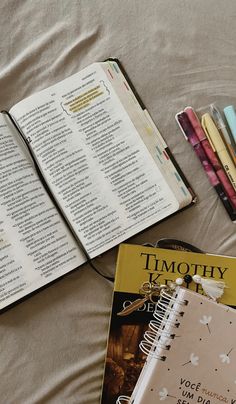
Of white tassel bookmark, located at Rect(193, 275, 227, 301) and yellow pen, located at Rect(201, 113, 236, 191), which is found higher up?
yellow pen, located at Rect(201, 113, 236, 191)

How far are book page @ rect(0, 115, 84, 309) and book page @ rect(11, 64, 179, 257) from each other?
2 centimetres

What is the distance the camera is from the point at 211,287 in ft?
2.57

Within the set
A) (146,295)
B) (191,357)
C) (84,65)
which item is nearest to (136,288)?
(146,295)

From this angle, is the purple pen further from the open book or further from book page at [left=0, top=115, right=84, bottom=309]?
book page at [left=0, top=115, right=84, bottom=309]

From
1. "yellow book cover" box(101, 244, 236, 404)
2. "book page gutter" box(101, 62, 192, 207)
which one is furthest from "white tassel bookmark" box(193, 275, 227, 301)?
"book page gutter" box(101, 62, 192, 207)

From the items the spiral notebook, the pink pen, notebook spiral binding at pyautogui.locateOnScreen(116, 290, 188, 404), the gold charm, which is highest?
the pink pen

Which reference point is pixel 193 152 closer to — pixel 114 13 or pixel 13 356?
pixel 114 13

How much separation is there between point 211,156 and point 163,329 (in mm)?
262

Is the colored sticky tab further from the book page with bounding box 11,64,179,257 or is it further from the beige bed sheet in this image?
the book page with bounding box 11,64,179,257

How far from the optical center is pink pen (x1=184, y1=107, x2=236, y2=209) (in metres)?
0.83

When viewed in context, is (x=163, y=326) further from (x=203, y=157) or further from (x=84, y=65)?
(x=84, y=65)

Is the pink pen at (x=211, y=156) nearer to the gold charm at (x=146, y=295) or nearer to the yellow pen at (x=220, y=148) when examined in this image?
the yellow pen at (x=220, y=148)

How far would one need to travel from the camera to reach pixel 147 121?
847 millimetres

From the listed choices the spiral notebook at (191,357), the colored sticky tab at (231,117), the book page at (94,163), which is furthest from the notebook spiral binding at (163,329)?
the colored sticky tab at (231,117)
